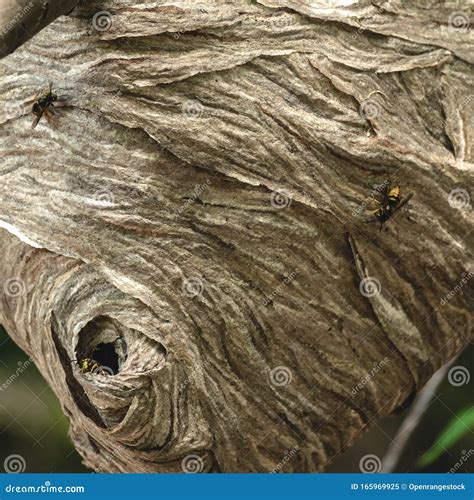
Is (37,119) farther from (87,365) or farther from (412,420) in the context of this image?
(412,420)

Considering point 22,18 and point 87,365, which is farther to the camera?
point 87,365

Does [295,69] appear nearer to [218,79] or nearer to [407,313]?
[218,79]

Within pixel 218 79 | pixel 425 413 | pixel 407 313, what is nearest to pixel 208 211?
pixel 218 79

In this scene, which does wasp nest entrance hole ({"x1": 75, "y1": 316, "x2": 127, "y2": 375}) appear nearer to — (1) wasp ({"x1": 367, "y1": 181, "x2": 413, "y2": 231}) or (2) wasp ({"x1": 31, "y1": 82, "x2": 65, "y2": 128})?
(2) wasp ({"x1": 31, "y1": 82, "x2": 65, "y2": 128})

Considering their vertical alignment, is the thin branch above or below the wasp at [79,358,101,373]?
above

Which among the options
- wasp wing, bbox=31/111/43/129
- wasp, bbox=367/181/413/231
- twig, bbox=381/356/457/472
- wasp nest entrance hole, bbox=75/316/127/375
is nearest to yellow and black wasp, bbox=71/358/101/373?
wasp nest entrance hole, bbox=75/316/127/375

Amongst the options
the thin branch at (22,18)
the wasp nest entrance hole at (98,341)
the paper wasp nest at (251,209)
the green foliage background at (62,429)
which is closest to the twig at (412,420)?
the green foliage background at (62,429)

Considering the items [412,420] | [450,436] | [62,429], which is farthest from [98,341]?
[450,436]

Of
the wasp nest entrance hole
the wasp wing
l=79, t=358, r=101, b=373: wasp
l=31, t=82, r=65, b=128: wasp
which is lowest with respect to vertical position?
l=79, t=358, r=101, b=373: wasp

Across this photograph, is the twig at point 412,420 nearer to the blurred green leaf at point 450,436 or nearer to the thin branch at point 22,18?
the blurred green leaf at point 450,436
